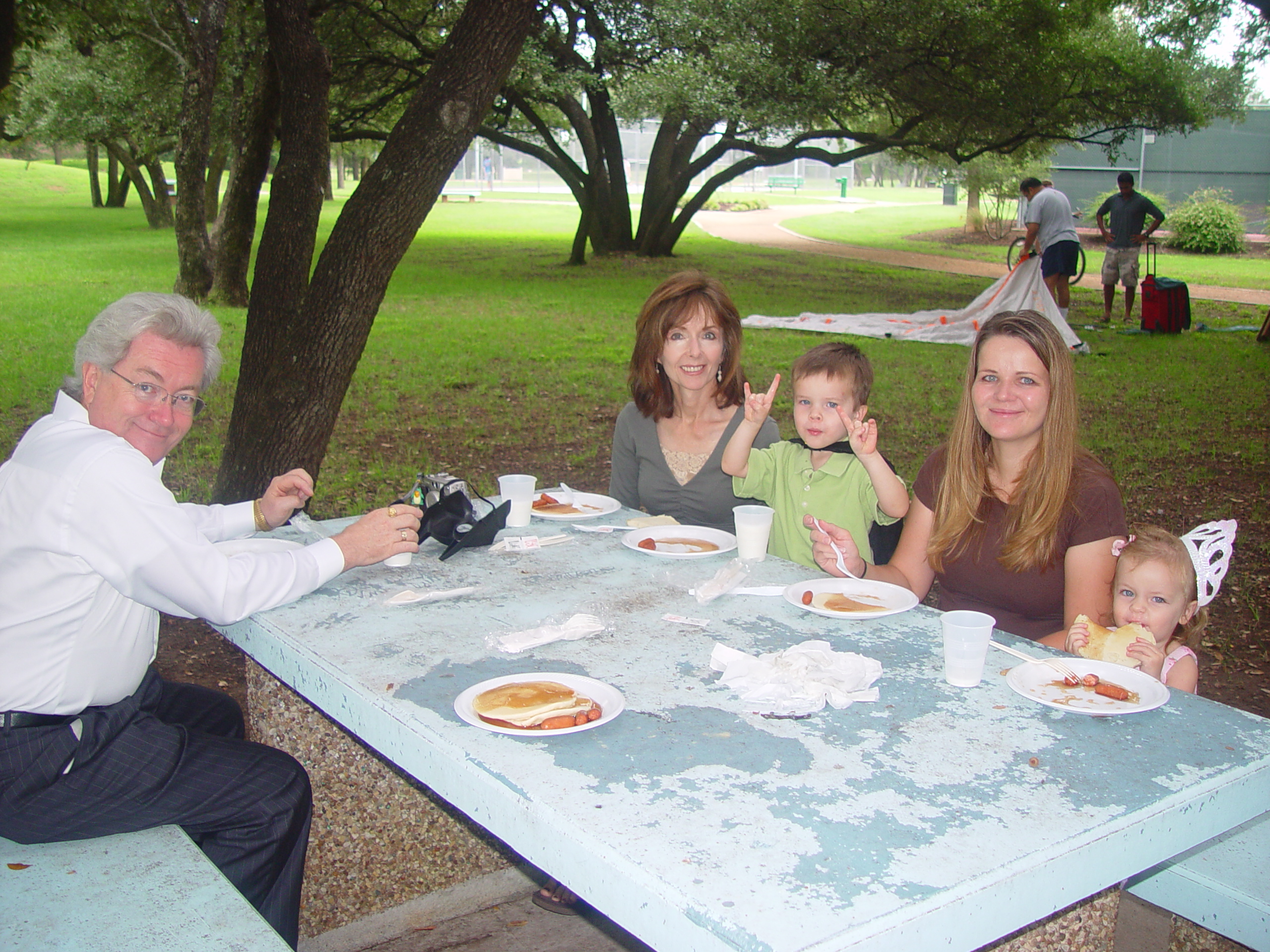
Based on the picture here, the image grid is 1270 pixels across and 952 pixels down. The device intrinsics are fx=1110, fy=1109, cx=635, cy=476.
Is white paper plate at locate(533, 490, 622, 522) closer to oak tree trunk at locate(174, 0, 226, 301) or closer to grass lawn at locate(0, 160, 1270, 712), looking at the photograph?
grass lawn at locate(0, 160, 1270, 712)

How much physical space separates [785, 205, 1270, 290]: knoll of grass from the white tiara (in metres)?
18.6

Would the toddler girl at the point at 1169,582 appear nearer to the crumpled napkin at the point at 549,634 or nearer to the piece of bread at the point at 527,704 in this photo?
the crumpled napkin at the point at 549,634

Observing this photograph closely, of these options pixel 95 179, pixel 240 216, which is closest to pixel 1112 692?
pixel 240 216

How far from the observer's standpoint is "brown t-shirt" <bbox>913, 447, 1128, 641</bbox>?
9.04ft

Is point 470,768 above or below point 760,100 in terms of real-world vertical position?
below

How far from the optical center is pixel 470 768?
1.72 metres

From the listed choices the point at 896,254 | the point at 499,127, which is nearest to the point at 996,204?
the point at 896,254

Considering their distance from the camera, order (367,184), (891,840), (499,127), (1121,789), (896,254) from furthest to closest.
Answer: (896,254) < (499,127) < (367,184) < (1121,789) < (891,840)

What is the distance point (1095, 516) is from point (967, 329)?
33.8ft

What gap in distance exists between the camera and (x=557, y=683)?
1.99 metres

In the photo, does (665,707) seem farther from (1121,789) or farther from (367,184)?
(367,184)

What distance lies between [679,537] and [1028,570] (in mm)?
917

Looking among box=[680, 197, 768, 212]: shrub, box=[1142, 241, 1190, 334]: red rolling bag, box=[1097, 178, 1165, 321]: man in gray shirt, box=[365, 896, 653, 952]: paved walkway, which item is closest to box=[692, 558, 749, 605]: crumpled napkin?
box=[365, 896, 653, 952]: paved walkway

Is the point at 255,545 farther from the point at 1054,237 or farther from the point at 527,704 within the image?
the point at 1054,237
